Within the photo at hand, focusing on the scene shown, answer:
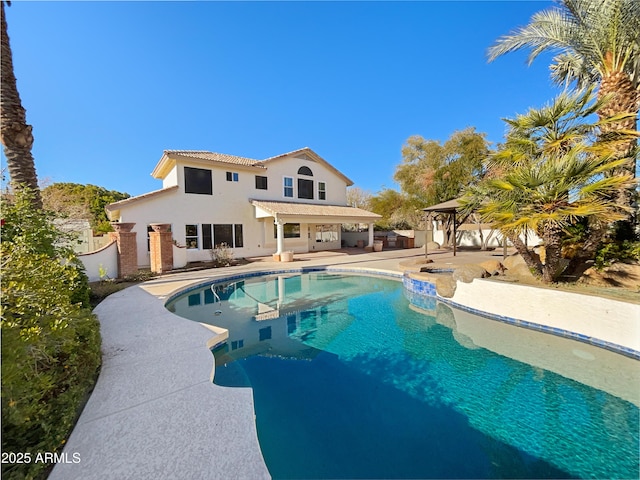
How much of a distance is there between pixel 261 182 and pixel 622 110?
18.9m

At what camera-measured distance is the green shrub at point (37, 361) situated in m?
2.40

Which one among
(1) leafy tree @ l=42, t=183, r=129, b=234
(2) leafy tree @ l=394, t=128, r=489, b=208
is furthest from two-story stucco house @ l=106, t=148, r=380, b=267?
(1) leafy tree @ l=42, t=183, r=129, b=234

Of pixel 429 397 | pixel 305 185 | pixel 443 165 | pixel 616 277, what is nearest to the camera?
pixel 429 397

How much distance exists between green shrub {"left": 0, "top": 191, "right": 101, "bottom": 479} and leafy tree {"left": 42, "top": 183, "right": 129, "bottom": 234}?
22.2 meters

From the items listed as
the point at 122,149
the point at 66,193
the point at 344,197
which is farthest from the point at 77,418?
the point at 66,193

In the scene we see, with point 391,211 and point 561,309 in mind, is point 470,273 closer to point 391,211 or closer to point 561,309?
point 561,309

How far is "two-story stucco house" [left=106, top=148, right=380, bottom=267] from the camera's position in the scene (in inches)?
648

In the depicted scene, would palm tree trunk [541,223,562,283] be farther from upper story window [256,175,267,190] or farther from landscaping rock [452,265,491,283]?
upper story window [256,175,267,190]

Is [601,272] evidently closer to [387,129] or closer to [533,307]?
[533,307]

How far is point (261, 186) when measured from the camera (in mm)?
20984

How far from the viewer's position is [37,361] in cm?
336

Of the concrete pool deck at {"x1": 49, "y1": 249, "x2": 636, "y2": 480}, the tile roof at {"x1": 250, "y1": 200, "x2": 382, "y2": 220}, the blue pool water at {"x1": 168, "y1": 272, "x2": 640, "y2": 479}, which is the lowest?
the blue pool water at {"x1": 168, "y1": 272, "x2": 640, "y2": 479}

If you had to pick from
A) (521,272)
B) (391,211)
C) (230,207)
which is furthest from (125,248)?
(391,211)

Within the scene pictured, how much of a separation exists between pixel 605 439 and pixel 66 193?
138 ft
